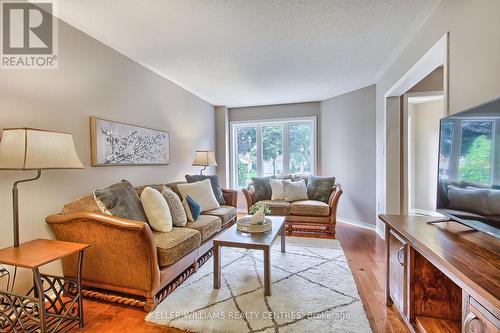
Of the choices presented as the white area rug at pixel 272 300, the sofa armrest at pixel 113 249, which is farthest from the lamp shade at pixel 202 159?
the sofa armrest at pixel 113 249

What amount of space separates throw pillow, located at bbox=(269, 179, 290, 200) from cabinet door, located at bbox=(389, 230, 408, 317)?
7.88 ft

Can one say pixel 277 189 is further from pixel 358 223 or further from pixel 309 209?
pixel 358 223

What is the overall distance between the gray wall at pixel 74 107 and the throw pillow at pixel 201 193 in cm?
47

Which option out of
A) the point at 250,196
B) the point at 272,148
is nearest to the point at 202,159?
the point at 250,196

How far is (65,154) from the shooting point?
64.1 inches

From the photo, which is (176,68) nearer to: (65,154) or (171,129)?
(171,129)

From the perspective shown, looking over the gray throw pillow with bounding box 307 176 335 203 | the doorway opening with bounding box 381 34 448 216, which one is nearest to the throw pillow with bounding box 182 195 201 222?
the gray throw pillow with bounding box 307 176 335 203

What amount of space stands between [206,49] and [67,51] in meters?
1.31

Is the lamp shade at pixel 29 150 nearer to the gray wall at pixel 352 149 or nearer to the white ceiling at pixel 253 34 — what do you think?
the white ceiling at pixel 253 34

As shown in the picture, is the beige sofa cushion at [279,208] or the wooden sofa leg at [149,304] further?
the beige sofa cushion at [279,208]

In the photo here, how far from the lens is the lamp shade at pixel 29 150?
141 centimetres

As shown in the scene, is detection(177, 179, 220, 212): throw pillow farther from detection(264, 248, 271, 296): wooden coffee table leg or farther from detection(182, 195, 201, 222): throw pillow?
detection(264, 248, 271, 296): wooden coffee table leg

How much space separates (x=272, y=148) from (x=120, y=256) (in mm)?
3936

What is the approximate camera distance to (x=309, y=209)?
3625 millimetres
